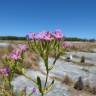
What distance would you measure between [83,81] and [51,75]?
7.21 ft

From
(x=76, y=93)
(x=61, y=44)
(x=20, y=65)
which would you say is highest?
(x=61, y=44)

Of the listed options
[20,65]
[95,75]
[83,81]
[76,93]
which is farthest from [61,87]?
[20,65]

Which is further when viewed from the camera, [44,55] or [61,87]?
[61,87]

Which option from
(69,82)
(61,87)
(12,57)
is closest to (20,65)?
(12,57)

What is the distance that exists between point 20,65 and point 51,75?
16.8 meters

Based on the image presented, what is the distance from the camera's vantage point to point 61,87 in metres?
19.9

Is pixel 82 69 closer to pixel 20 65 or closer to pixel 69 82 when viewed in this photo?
pixel 69 82

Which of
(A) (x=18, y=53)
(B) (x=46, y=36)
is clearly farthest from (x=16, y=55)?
(B) (x=46, y=36)

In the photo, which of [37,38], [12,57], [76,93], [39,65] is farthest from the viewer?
[39,65]

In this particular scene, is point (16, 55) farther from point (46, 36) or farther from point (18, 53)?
point (46, 36)

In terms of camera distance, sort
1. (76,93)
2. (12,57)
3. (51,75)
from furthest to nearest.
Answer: (51,75) < (76,93) < (12,57)

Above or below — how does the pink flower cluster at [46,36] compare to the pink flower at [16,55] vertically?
above

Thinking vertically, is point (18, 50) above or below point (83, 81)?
above

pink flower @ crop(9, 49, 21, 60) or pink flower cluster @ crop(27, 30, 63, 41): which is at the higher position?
pink flower cluster @ crop(27, 30, 63, 41)
